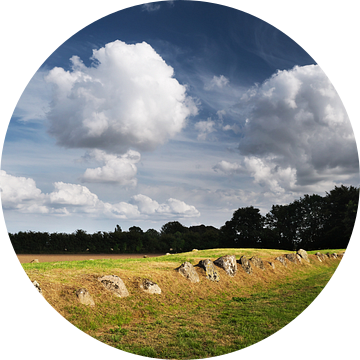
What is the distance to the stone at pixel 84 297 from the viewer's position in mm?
8992

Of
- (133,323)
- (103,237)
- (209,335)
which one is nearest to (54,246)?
(103,237)

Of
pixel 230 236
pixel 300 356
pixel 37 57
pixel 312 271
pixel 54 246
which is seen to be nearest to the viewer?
pixel 300 356

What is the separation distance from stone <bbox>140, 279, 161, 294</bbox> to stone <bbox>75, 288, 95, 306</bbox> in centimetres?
239

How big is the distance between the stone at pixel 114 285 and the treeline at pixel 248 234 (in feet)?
83.6

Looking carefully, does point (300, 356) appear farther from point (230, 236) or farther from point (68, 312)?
point (230, 236)

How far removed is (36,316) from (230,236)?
4218cm

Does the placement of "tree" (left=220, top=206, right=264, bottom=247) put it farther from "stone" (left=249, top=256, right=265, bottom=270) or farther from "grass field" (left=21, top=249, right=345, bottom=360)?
"grass field" (left=21, top=249, right=345, bottom=360)

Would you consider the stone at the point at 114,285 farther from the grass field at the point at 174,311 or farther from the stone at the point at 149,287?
the stone at the point at 149,287

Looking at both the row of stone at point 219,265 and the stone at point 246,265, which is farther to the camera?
the stone at point 246,265

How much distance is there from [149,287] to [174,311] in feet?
4.95

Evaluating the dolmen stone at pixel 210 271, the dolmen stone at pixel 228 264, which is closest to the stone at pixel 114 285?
the dolmen stone at pixel 210 271

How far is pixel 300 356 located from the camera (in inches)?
166

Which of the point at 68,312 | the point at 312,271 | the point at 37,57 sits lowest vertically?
the point at 312,271

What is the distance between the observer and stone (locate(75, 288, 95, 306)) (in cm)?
899
